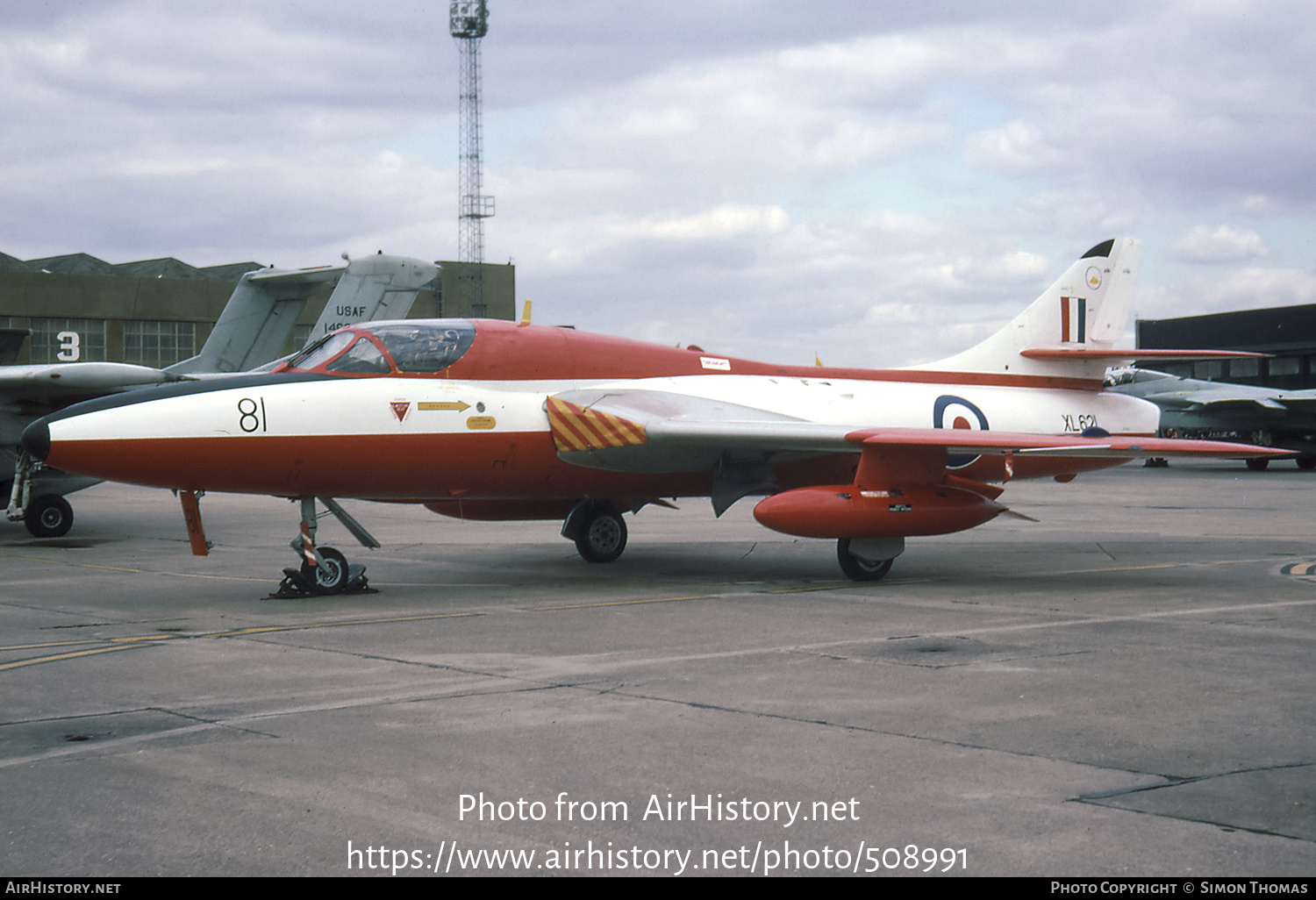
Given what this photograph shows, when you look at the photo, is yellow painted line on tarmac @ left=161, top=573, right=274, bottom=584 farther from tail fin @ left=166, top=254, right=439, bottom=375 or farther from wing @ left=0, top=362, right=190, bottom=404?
tail fin @ left=166, top=254, right=439, bottom=375

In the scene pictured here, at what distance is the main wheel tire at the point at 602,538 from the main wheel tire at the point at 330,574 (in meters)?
3.78

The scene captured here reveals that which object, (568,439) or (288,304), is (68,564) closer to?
(568,439)

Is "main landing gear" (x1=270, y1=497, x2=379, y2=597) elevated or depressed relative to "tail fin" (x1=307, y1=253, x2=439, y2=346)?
depressed

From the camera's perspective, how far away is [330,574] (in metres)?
12.0

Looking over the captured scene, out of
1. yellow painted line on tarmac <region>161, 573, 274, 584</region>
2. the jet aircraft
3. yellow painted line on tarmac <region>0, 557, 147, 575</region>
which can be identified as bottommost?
yellow painted line on tarmac <region>0, 557, 147, 575</region>

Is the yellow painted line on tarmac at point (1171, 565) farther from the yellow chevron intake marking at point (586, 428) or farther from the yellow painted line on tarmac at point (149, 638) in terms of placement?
the yellow painted line on tarmac at point (149, 638)

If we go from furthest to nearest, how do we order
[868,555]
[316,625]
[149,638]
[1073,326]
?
[1073,326] → [868,555] → [316,625] → [149,638]

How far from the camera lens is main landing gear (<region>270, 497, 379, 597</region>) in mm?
11781

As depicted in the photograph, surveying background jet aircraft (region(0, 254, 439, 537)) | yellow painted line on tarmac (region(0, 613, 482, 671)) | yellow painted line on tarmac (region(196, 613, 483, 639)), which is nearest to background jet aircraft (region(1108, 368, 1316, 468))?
background jet aircraft (region(0, 254, 439, 537))

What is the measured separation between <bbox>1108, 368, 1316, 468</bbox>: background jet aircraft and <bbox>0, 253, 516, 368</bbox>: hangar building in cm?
2798

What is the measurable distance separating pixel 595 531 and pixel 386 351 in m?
4.08

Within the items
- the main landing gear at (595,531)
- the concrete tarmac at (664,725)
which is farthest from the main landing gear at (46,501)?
the main landing gear at (595,531)

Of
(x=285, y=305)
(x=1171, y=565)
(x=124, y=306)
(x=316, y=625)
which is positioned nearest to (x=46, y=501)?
(x=285, y=305)
